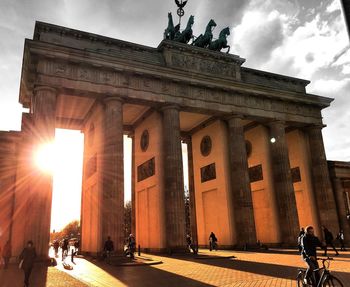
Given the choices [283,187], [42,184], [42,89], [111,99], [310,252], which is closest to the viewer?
[310,252]

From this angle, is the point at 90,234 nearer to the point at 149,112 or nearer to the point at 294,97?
the point at 149,112

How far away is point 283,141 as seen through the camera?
107 ft


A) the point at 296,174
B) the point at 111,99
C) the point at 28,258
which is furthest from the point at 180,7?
the point at 28,258

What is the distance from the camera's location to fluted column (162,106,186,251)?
25.6 metres

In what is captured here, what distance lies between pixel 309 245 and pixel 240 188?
20.9m

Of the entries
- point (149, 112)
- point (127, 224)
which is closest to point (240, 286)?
point (149, 112)

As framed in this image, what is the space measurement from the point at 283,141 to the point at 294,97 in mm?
4703

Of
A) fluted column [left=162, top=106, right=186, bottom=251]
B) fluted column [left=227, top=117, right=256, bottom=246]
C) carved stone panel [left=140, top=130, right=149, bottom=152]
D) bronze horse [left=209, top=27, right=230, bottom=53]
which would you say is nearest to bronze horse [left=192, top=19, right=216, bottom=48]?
bronze horse [left=209, top=27, right=230, bottom=53]

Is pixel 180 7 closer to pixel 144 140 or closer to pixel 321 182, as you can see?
pixel 144 140

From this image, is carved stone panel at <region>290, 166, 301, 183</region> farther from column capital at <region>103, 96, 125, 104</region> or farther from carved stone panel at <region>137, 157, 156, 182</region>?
column capital at <region>103, 96, 125, 104</region>

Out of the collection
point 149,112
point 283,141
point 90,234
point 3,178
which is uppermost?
point 149,112

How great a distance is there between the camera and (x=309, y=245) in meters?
8.72

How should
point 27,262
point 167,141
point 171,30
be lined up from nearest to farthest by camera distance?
point 27,262 → point 167,141 → point 171,30

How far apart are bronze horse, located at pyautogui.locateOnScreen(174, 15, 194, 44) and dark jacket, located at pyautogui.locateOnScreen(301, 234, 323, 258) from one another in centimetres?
2580
